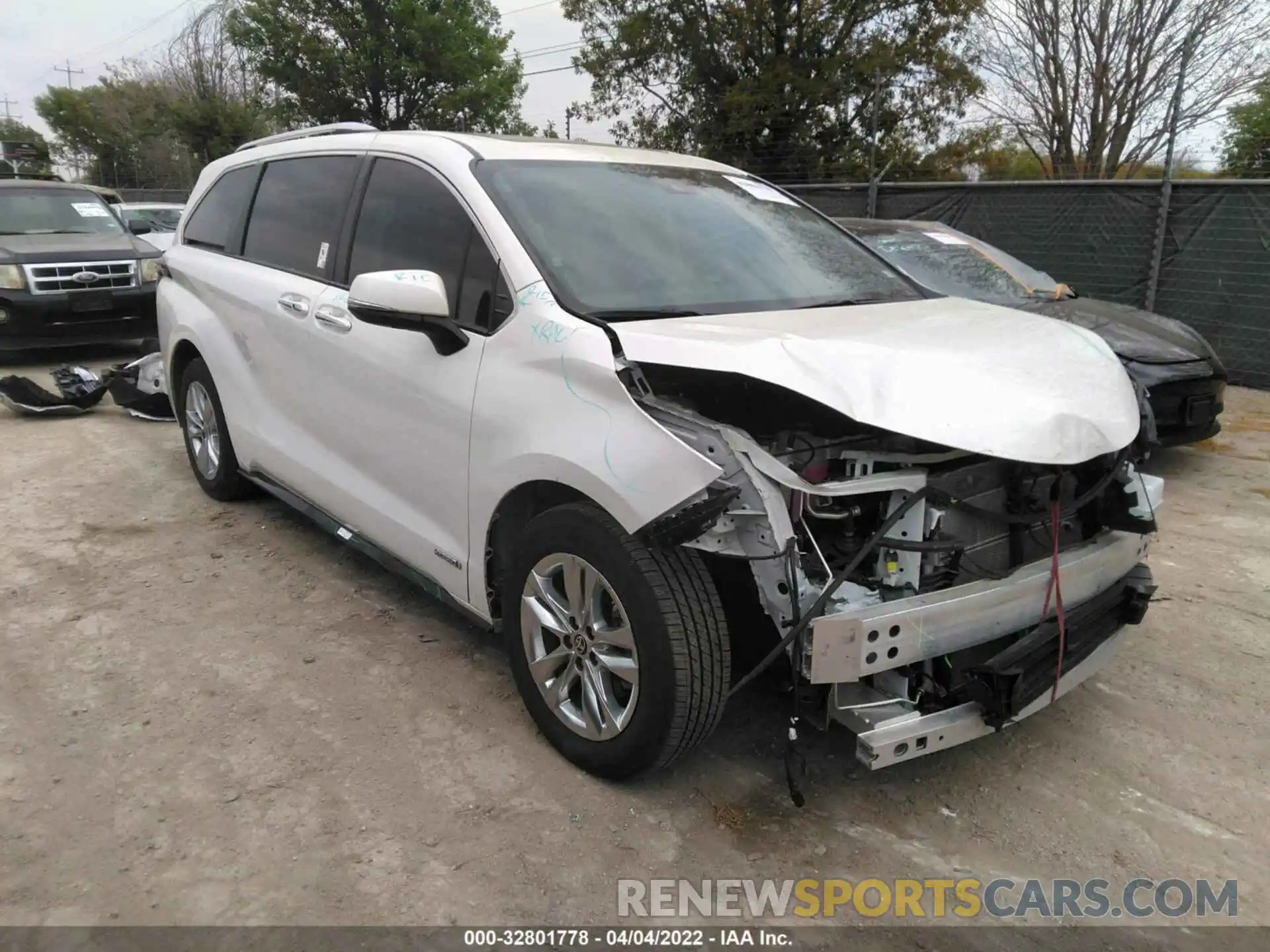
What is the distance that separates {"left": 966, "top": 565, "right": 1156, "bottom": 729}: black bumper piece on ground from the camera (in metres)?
2.50

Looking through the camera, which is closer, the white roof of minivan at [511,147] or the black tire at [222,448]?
the white roof of minivan at [511,147]

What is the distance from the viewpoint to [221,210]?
15.9 feet

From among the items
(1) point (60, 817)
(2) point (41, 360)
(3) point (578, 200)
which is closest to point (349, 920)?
(1) point (60, 817)

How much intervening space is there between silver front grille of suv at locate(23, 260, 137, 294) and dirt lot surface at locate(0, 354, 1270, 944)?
Result: 5367 mm

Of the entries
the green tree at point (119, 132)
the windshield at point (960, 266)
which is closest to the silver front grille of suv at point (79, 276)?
the windshield at point (960, 266)

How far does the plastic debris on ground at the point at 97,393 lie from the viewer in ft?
22.7

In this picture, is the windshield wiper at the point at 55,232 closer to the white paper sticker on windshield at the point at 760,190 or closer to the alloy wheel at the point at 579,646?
the white paper sticker on windshield at the point at 760,190

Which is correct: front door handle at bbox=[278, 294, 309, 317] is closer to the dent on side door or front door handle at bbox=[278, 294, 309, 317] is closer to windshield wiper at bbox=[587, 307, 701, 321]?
the dent on side door

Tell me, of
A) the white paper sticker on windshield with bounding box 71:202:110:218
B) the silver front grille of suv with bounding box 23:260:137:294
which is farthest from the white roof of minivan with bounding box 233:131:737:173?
the white paper sticker on windshield with bounding box 71:202:110:218

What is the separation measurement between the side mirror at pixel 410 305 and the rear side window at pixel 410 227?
10cm

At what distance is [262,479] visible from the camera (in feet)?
14.6

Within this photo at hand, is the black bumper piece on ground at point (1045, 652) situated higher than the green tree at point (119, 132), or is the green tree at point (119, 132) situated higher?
the green tree at point (119, 132)

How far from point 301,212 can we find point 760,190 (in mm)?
1975

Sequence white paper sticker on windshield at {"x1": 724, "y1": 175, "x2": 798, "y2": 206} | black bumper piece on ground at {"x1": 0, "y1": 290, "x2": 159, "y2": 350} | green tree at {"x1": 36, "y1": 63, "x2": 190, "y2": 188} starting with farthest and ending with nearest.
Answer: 1. green tree at {"x1": 36, "y1": 63, "x2": 190, "y2": 188}
2. black bumper piece on ground at {"x1": 0, "y1": 290, "x2": 159, "y2": 350}
3. white paper sticker on windshield at {"x1": 724, "y1": 175, "x2": 798, "y2": 206}
